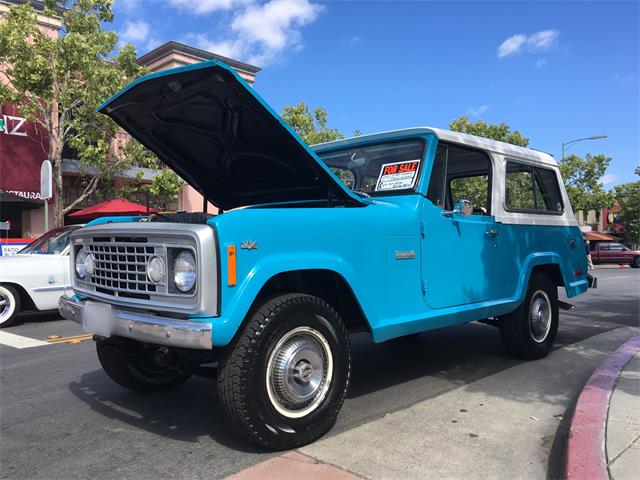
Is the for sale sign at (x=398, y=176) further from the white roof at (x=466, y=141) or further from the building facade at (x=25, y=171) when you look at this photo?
the building facade at (x=25, y=171)

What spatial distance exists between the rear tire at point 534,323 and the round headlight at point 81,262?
13.2 feet

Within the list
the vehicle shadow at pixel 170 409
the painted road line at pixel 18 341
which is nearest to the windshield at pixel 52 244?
the painted road line at pixel 18 341

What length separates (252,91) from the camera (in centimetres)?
323

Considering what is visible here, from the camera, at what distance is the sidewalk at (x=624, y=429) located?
9.36 ft

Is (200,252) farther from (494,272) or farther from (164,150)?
(494,272)

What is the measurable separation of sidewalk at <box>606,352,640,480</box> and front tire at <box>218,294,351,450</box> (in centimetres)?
161

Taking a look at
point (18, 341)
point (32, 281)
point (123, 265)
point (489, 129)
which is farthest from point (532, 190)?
point (489, 129)

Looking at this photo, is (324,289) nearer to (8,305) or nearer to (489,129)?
(8,305)

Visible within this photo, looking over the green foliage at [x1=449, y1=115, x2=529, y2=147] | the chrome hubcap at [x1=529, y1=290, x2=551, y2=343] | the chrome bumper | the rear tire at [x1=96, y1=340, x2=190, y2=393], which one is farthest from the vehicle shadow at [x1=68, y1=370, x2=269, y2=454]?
the green foliage at [x1=449, y1=115, x2=529, y2=147]

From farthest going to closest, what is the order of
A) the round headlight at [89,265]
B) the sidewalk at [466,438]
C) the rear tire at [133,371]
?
the rear tire at [133,371], the round headlight at [89,265], the sidewalk at [466,438]

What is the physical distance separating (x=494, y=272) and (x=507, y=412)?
4.50 ft

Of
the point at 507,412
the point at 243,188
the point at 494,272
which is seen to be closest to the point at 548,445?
the point at 507,412

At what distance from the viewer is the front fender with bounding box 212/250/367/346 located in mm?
2891

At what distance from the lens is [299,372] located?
3277mm
